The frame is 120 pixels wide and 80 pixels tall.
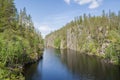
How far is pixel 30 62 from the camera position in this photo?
74938mm

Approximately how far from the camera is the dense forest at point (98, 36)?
8148 centimetres

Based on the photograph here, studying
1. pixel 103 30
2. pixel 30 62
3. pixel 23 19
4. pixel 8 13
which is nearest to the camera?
pixel 8 13

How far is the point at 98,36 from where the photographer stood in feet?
415

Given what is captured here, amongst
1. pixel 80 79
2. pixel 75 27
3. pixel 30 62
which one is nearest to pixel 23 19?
pixel 30 62

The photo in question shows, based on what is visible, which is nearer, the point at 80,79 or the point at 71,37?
the point at 80,79

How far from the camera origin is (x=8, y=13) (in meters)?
60.0

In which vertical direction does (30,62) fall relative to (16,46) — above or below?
below

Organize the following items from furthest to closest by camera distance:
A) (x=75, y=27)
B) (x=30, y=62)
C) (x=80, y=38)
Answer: (x=75, y=27) → (x=80, y=38) → (x=30, y=62)

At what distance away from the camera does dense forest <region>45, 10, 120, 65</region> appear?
267 ft

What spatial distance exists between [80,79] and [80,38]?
105121 millimetres

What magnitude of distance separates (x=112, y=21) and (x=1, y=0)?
95716 mm

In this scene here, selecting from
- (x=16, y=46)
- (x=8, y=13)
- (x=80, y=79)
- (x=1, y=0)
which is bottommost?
(x=80, y=79)

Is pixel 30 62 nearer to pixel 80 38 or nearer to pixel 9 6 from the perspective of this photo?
pixel 9 6

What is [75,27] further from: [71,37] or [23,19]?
[23,19]
